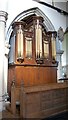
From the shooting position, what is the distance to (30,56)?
612 centimetres

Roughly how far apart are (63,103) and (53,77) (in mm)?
1829

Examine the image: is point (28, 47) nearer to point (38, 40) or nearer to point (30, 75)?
point (38, 40)

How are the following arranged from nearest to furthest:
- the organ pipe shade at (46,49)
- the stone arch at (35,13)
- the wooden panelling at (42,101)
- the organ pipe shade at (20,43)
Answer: the wooden panelling at (42,101) → the organ pipe shade at (20,43) → the stone arch at (35,13) → the organ pipe shade at (46,49)

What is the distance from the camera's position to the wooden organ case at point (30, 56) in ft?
19.4

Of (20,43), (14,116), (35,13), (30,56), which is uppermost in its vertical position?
(35,13)

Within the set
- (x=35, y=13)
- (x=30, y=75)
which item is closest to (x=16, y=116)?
(x=30, y=75)

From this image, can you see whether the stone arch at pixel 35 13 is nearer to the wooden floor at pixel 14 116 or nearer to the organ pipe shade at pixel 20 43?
the organ pipe shade at pixel 20 43

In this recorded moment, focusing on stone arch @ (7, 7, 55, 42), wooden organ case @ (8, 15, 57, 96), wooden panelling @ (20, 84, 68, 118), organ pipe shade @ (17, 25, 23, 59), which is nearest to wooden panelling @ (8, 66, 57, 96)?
wooden organ case @ (8, 15, 57, 96)

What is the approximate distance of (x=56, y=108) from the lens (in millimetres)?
4660

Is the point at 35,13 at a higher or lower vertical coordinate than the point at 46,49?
higher

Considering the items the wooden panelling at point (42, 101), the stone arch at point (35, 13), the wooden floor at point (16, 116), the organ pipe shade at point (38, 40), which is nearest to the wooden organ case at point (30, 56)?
the organ pipe shade at point (38, 40)

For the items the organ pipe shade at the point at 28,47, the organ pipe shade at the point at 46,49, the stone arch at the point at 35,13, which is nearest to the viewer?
the organ pipe shade at the point at 28,47

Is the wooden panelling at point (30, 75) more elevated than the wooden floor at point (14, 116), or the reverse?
the wooden panelling at point (30, 75)

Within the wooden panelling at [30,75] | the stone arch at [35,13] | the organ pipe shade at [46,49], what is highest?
the stone arch at [35,13]
